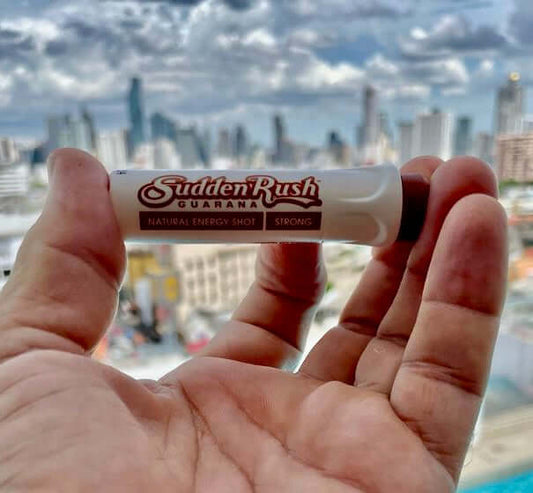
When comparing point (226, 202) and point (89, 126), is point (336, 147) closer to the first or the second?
point (89, 126)

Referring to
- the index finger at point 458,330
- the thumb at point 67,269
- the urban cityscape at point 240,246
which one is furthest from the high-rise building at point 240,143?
the index finger at point 458,330

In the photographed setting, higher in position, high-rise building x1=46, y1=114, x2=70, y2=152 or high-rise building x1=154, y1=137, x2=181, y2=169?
high-rise building x1=46, y1=114, x2=70, y2=152

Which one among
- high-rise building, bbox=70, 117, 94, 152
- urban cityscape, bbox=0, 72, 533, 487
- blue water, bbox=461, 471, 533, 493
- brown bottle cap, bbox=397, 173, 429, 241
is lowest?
blue water, bbox=461, 471, 533, 493

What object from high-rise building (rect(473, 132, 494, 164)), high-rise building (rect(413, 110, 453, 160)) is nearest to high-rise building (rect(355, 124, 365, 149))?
high-rise building (rect(413, 110, 453, 160))

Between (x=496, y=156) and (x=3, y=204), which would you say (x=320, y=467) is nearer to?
(x=3, y=204)

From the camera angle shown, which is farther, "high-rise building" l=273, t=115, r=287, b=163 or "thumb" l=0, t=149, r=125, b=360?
"high-rise building" l=273, t=115, r=287, b=163

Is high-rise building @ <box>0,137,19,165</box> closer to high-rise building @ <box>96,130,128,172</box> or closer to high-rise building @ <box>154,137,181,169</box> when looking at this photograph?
high-rise building @ <box>96,130,128,172</box>
